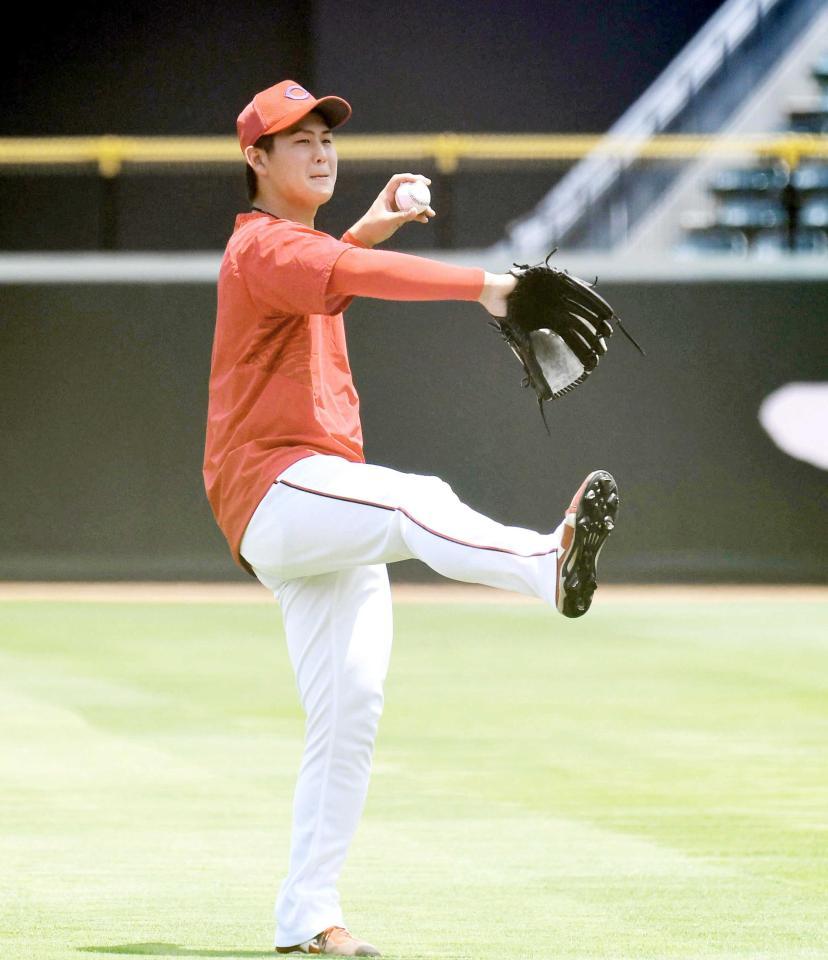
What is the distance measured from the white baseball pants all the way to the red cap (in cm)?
86

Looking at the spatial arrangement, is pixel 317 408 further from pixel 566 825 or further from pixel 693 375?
pixel 693 375

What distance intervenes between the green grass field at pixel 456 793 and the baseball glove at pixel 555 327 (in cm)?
143

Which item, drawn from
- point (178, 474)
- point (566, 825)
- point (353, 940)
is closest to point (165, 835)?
point (566, 825)

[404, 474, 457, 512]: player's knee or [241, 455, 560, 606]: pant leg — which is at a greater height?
[404, 474, 457, 512]: player's knee

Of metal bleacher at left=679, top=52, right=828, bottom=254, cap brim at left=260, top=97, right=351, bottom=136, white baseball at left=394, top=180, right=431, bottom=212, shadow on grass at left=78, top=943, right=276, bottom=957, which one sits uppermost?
cap brim at left=260, top=97, right=351, bottom=136

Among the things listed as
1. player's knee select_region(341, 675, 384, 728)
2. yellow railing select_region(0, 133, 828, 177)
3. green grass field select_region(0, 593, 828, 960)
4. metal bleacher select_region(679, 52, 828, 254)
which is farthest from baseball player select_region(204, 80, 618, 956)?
metal bleacher select_region(679, 52, 828, 254)

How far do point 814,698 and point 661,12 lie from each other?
12501 millimetres

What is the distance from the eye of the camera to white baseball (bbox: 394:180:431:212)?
16.1 feet

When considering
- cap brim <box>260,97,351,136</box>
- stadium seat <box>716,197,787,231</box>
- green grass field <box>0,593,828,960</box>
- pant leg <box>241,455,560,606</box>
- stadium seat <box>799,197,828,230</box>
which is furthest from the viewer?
stadium seat <box>799,197,828,230</box>

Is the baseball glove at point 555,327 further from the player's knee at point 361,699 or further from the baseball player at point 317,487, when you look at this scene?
the player's knee at point 361,699

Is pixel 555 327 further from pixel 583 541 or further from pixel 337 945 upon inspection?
pixel 337 945

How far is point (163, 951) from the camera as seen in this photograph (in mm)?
4621

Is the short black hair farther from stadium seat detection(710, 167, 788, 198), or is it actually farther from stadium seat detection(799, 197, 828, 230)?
stadium seat detection(799, 197, 828, 230)

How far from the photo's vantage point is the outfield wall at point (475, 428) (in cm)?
1489
